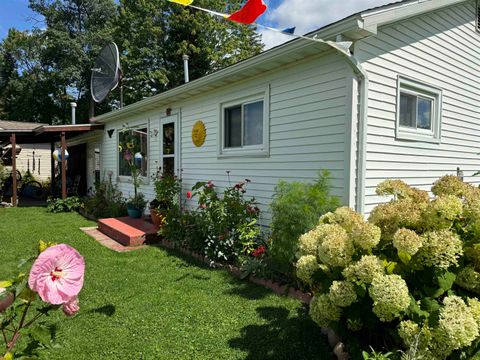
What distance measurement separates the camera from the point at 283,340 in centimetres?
279

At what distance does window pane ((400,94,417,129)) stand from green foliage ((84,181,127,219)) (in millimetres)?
7265

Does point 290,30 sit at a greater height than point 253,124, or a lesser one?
greater

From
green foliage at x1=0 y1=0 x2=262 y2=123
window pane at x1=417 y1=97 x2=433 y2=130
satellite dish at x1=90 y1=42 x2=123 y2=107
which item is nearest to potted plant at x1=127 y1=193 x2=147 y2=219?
satellite dish at x1=90 y1=42 x2=123 y2=107

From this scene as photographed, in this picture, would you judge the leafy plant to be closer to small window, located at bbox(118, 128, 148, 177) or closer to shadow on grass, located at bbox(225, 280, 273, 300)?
shadow on grass, located at bbox(225, 280, 273, 300)

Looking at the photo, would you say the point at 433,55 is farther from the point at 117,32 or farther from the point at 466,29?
the point at 117,32

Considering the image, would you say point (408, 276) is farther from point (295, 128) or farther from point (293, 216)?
point (295, 128)

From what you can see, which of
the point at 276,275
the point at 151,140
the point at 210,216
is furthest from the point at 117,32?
the point at 276,275

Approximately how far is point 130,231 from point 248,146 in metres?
2.92

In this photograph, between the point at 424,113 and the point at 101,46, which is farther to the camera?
the point at 101,46

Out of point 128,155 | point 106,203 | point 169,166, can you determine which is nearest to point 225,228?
point 169,166

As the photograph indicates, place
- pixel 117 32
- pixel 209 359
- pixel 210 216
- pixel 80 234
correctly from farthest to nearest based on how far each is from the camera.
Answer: pixel 117 32, pixel 80 234, pixel 210 216, pixel 209 359

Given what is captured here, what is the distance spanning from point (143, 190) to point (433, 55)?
23.4 ft

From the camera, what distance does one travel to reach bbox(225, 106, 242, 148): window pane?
6.18 meters

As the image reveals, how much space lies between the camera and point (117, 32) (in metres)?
24.5
